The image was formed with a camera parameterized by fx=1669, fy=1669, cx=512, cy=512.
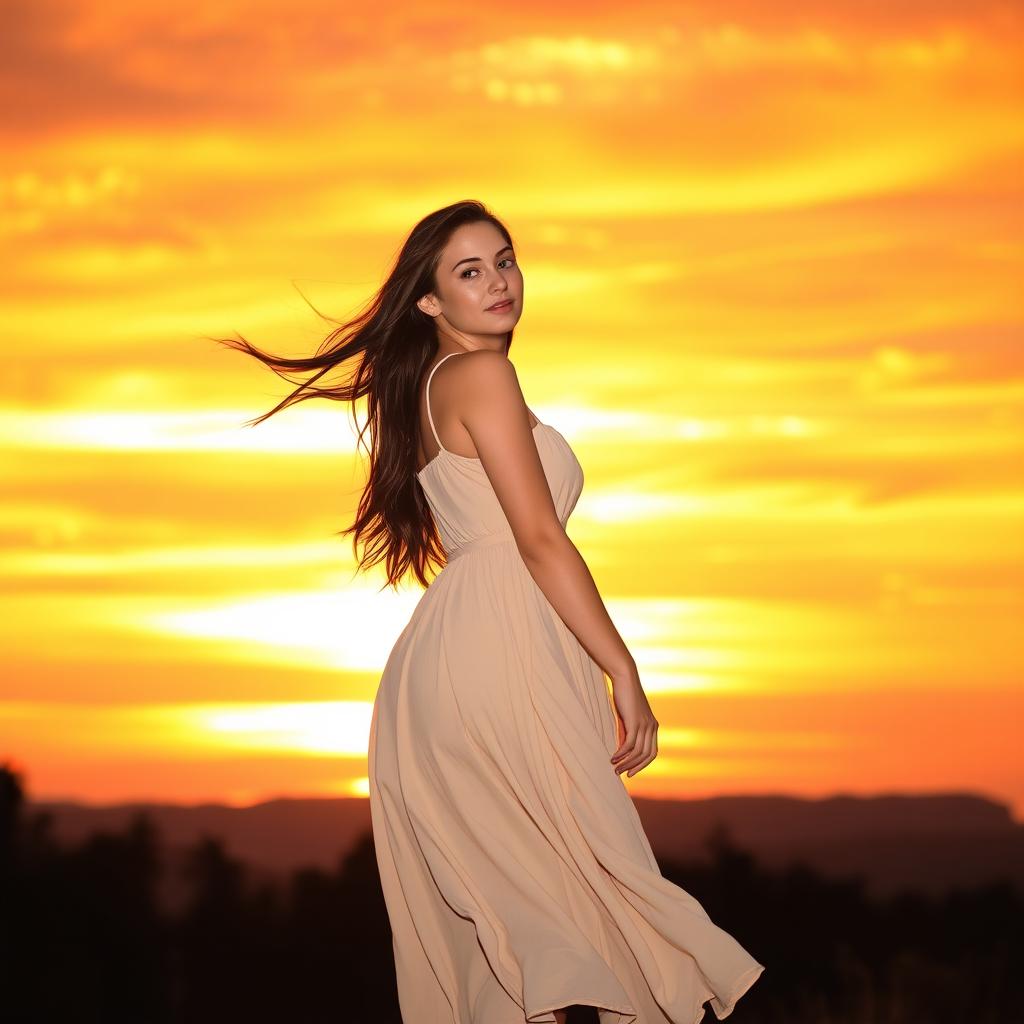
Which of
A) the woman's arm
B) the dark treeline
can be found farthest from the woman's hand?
the dark treeline

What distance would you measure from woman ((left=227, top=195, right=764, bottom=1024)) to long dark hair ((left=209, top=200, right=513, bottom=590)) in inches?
0.5

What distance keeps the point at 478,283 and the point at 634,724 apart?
4.39ft

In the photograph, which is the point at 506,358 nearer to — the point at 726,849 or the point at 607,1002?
the point at 607,1002

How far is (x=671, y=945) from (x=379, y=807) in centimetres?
90

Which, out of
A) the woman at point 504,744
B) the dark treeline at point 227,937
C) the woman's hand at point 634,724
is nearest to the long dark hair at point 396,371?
the woman at point 504,744

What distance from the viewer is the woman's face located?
15.3ft

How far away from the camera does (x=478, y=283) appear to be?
467 centimetres

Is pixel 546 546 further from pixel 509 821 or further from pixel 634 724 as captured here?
pixel 509 821

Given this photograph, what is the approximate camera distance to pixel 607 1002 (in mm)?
3998

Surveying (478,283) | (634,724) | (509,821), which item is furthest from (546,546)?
(478,283)

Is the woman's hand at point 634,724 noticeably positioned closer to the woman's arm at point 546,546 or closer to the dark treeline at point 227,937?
the woman's arm at point 546,546

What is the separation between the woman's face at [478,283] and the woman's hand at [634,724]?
1109 millimetres

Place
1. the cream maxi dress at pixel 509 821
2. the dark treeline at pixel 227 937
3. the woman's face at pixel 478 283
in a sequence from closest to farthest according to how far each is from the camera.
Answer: the cream maxi dress at pixel 509 821 → the woman's face at pixel 478 283 → the dark treeline at pixel 227 937

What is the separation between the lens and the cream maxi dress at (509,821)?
411 centimetres
